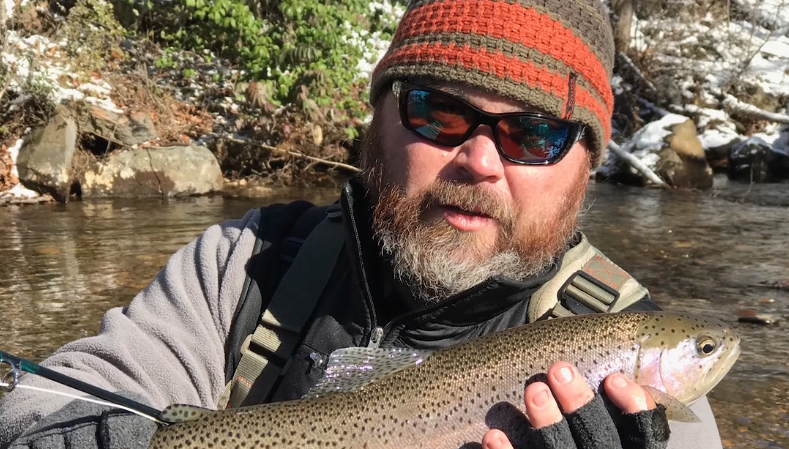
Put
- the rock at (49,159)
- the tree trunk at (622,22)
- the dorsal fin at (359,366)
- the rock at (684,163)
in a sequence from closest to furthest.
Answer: the dorsal fin at (359,366) < the rock at (49,159) < the rock at (684,163) < the tree trunk at (622,22)

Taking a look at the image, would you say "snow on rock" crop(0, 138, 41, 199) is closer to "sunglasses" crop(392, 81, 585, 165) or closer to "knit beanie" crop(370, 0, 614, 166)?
"knit beanie" crop(370, 0, 614, 166)

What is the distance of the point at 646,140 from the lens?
14820mm

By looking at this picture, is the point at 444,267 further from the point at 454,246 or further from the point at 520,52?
the point at 520,52

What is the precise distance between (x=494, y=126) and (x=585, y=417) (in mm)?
1027

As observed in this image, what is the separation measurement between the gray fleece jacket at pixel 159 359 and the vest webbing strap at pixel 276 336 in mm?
114

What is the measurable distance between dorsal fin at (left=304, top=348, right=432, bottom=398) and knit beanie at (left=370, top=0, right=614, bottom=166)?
3.16ft

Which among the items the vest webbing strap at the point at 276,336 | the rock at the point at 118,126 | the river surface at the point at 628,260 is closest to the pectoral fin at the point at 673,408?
the vest webbing strap at the point at 276,336

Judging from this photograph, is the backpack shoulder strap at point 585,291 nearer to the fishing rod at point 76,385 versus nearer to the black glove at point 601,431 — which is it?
the black glove at point 601,431

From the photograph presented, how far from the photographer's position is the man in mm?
2355

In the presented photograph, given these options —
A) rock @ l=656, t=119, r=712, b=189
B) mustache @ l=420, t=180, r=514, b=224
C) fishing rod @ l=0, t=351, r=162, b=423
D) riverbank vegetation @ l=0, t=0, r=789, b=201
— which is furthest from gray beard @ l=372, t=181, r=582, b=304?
rock @ l=656, t=119, r=712, b=189

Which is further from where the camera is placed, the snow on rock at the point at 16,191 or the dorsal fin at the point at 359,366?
the snow on rock at the point at 16,191

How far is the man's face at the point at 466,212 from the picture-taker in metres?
2.38

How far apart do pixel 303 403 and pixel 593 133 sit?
1.43 metres

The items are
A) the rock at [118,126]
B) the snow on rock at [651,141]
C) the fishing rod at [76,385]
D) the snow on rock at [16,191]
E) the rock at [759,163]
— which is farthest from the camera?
the rock at [759,163]
